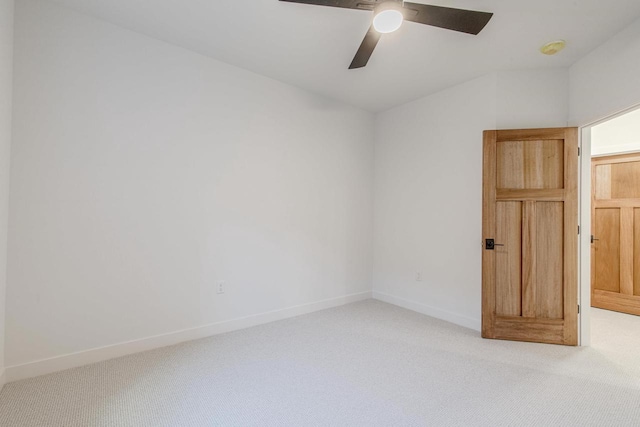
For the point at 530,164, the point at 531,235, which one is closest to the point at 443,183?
the point at 530,164

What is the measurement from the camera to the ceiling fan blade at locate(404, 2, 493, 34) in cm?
168

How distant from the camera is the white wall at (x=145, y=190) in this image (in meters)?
2.09

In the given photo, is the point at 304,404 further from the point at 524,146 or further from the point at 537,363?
the point at 524,146

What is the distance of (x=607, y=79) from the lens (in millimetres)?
2416

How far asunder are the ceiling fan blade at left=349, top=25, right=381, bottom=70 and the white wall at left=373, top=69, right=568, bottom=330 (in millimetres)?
1589

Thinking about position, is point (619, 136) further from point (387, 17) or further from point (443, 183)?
point (387, 17)

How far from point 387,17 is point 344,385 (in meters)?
2.39

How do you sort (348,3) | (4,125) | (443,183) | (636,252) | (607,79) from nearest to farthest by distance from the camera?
(348,3) → (4,125) → (607,79) → (443,183) → (636,252)

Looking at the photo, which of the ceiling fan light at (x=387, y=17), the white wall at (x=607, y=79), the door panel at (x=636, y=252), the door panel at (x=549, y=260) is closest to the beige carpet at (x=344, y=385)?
the door panel at (x=549, y=260)

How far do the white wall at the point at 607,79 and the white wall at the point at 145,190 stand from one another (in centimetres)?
256

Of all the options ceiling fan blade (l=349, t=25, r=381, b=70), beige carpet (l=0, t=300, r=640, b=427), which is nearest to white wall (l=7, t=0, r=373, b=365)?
beige carpet (l=0, t=300, r=640, b=427)

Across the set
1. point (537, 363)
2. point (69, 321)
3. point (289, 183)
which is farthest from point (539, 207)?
point (69, 321)

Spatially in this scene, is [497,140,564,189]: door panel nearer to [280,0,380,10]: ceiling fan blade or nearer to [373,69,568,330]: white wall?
[373,69,568,330]: white wall

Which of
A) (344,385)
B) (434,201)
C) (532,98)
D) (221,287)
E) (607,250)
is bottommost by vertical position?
(344,385)
